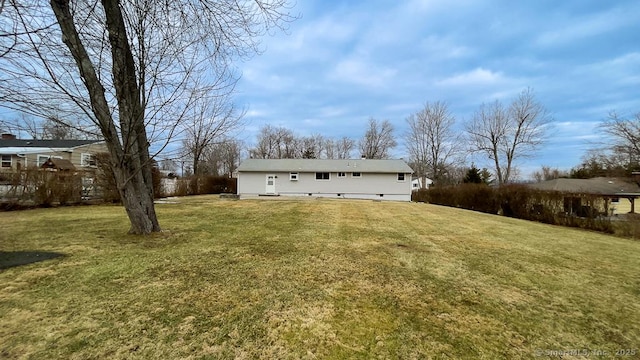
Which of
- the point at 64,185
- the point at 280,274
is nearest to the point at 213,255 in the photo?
the point at 280,274

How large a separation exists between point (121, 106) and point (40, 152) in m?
24.4

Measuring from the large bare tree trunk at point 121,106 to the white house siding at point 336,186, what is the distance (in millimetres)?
19488

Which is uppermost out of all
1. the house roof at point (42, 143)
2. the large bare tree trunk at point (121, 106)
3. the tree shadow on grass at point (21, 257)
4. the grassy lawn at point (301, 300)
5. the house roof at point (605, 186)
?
the house roof at point (42, 143)

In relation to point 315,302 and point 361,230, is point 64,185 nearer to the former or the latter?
point 361,230

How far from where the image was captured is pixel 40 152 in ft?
73.8

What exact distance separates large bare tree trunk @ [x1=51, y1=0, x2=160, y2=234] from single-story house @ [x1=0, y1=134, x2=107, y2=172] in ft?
61.9

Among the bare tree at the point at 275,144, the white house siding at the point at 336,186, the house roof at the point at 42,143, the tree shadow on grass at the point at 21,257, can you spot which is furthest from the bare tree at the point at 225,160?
the tree shadow on grass at the point at 21,257

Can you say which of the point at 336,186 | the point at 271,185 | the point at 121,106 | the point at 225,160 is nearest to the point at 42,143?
the point at 271,185

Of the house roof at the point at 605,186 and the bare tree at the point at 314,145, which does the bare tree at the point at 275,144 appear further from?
the house roof at the point at 605,186

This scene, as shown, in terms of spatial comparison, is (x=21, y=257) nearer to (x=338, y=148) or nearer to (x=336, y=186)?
(x=336, y=186)

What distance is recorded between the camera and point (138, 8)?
17.0ft

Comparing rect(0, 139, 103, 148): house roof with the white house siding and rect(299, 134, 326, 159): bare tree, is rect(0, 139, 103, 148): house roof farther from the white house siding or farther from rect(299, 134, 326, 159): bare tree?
rect(299, 134, 326, 159): bare tree

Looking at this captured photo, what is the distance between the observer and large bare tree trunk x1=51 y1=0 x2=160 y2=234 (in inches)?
191

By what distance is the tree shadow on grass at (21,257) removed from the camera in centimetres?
399
